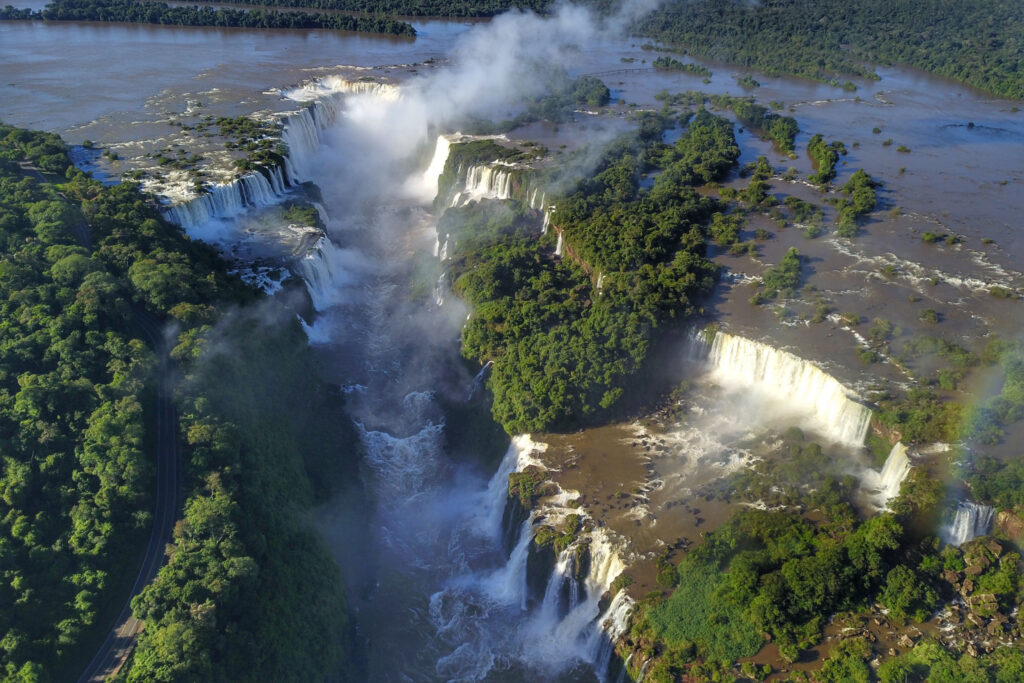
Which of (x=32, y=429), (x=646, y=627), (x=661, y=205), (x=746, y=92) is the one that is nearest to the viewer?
(x=646, y=627)

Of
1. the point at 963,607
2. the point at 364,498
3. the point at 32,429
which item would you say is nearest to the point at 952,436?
the point at 963,607

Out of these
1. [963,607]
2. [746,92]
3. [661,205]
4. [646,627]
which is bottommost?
[646,627]

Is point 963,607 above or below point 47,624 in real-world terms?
above

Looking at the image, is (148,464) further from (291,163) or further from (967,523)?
(291,163)

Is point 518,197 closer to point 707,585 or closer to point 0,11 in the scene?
point 707,585

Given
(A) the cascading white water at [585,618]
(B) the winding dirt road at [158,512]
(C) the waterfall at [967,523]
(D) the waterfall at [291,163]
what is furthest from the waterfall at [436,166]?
(C) the waterfall at [967,523]

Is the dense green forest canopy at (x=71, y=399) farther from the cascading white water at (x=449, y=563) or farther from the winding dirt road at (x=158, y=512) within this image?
the cascading white water at (x=449, y=563)

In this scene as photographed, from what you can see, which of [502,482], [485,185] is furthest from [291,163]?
[502,482]
